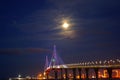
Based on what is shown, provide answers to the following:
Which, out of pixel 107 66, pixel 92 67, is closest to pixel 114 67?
pixel 107 66

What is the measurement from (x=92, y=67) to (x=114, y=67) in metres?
21.4

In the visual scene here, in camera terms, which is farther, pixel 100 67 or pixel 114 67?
pixel 100 67

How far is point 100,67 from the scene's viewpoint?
190375 millimetres

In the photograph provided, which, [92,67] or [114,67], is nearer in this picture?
[114,67]

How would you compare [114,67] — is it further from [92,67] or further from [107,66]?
[92,67]

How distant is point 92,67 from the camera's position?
196875mm

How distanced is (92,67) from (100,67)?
7436mm

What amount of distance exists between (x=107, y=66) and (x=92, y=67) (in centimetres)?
1352

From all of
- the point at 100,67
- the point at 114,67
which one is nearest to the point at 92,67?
the point at 100,67

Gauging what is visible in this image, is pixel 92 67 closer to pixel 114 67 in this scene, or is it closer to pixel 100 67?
pixel 100 67

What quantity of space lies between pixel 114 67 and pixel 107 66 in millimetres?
7995

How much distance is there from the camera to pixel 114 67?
17750 centimetres

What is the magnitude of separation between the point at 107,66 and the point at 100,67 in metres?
6.09
